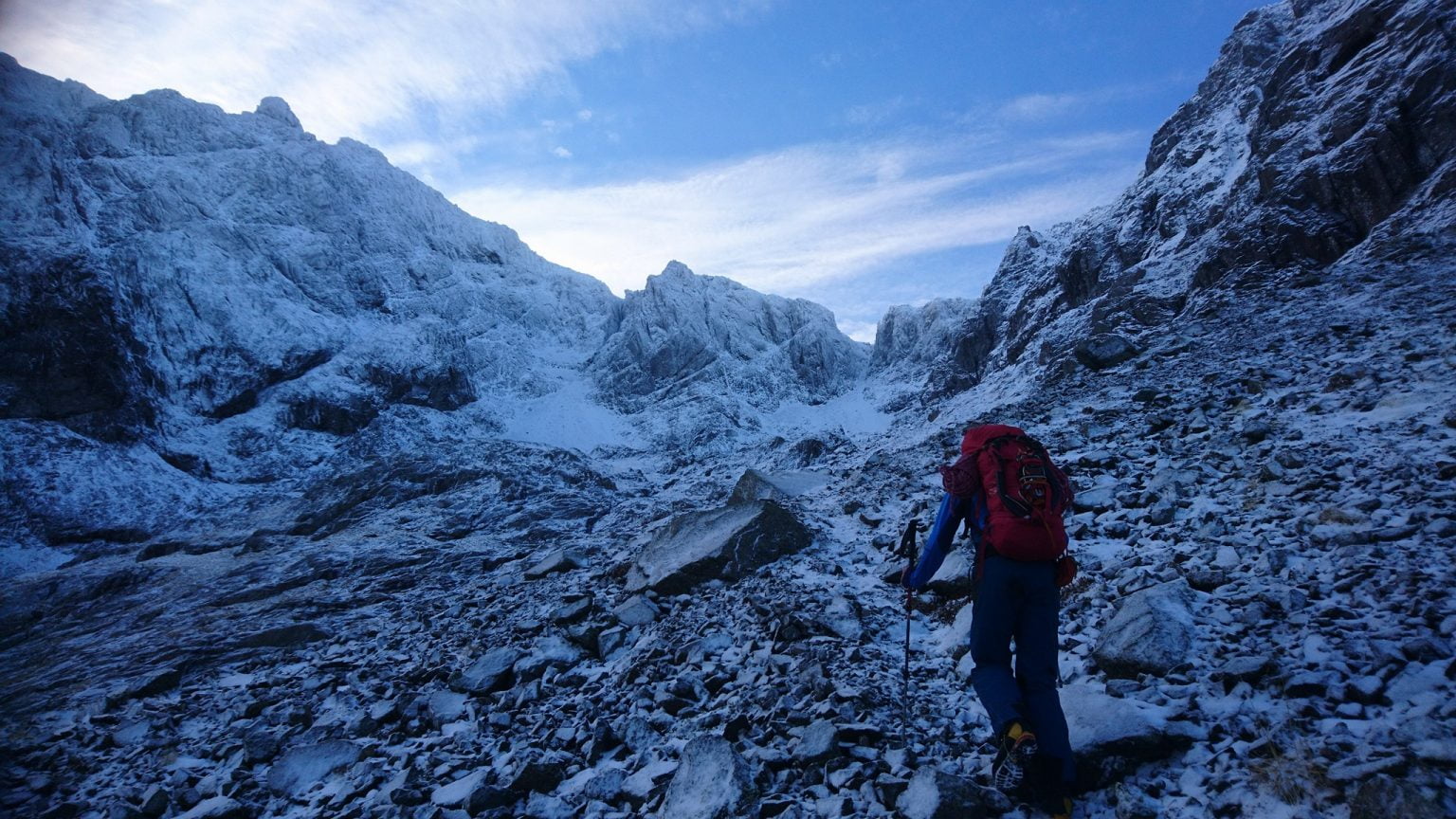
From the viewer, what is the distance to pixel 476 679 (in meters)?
8.09

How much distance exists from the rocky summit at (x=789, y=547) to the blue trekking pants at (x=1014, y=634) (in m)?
0.50

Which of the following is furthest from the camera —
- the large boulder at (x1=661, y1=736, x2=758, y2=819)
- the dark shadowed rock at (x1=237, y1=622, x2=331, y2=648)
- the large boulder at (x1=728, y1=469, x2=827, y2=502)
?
the large boulder at (x1=728, y1=469, x2=827, y2=502)

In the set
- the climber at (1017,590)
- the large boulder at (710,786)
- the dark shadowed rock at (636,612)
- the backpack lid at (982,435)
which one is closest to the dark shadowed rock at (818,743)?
the large boulder at (710,786)

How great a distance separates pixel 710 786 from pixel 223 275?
63890mm

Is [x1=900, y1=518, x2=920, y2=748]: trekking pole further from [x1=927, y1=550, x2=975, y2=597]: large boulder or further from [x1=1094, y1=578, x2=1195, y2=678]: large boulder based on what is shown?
[x1=927, y1=550, x2=975, y2=597]: large boulder

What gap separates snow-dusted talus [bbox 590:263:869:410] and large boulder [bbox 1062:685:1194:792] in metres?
65.3

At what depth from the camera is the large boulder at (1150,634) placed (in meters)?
4.96

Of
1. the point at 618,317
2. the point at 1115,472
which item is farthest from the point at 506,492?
the point at 618,317

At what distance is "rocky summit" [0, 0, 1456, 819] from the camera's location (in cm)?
462

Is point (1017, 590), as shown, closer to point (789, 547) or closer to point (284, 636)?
point (789, 547)

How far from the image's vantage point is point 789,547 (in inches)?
435

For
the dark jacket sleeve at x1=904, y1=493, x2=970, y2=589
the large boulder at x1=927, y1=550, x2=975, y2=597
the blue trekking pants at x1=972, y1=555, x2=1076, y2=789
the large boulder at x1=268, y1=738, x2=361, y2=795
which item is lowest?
the large boulder at x1=268, y1=738, x2=361, y2=795

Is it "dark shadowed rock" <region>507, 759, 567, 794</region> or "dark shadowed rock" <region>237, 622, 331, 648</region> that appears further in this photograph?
"dark shadowed rock" <region>237, 622, 331, 648</region>

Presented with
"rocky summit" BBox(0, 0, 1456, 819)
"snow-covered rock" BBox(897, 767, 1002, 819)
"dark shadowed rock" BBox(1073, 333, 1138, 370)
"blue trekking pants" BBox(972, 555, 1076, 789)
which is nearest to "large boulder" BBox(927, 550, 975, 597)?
"rocky summit" BBox(0, 0, 1456, 819)
